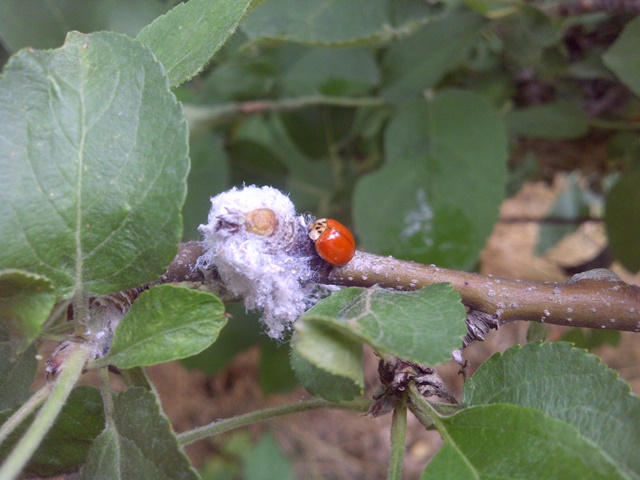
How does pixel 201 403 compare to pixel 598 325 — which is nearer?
pixel 598 325

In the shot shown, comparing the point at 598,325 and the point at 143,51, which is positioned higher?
the point at 143,51

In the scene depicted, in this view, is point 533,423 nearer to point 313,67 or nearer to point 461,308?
point 461,308

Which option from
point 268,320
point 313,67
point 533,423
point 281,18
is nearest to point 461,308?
point 533,423

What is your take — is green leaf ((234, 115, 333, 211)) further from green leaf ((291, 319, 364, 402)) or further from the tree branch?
green leaf ((291, 319, 364, 402))

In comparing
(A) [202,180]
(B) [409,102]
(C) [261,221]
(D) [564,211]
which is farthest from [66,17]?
(D) [564,211]

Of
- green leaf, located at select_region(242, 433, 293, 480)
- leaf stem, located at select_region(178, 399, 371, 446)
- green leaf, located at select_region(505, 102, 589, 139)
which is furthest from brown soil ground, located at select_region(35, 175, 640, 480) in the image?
leaf stem, located at select_region(178, 399, 371, 446)

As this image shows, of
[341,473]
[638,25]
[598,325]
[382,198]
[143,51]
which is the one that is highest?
[143,51]

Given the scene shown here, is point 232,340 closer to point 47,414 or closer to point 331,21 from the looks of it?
point 331,21
